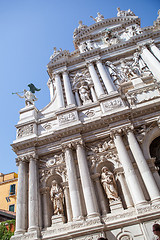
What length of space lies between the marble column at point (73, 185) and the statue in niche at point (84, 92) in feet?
12.2

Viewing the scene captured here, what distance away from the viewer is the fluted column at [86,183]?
8141mm

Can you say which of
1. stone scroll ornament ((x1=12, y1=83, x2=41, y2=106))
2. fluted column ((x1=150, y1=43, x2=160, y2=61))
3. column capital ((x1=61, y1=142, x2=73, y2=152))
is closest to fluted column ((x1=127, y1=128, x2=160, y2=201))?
column capital ((x1=61, y1=142, x2=73, y2=152))

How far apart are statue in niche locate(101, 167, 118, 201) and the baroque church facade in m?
0.04

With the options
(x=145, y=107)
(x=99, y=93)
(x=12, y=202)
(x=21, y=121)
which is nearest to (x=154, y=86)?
(x=145, y=107)

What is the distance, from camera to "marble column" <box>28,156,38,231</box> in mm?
8443

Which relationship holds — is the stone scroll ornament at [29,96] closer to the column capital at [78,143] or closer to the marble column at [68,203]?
the column capital at [78,143]

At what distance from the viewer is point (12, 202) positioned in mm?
21188

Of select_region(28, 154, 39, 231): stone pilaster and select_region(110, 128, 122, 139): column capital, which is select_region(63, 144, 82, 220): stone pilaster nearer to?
select_region(28, 154, 39, 231): stone pilaster

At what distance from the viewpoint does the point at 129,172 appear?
848cm

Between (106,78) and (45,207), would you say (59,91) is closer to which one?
(106,78)

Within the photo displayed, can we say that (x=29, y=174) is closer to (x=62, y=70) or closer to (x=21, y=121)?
(x=21, y=121)

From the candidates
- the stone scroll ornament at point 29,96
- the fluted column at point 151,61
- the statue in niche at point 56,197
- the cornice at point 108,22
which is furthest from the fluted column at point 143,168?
the cornice at point 108,22

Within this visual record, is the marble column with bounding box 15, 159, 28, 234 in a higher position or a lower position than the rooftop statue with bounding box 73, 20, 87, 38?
lower

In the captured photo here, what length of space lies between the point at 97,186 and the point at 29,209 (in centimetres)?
300
